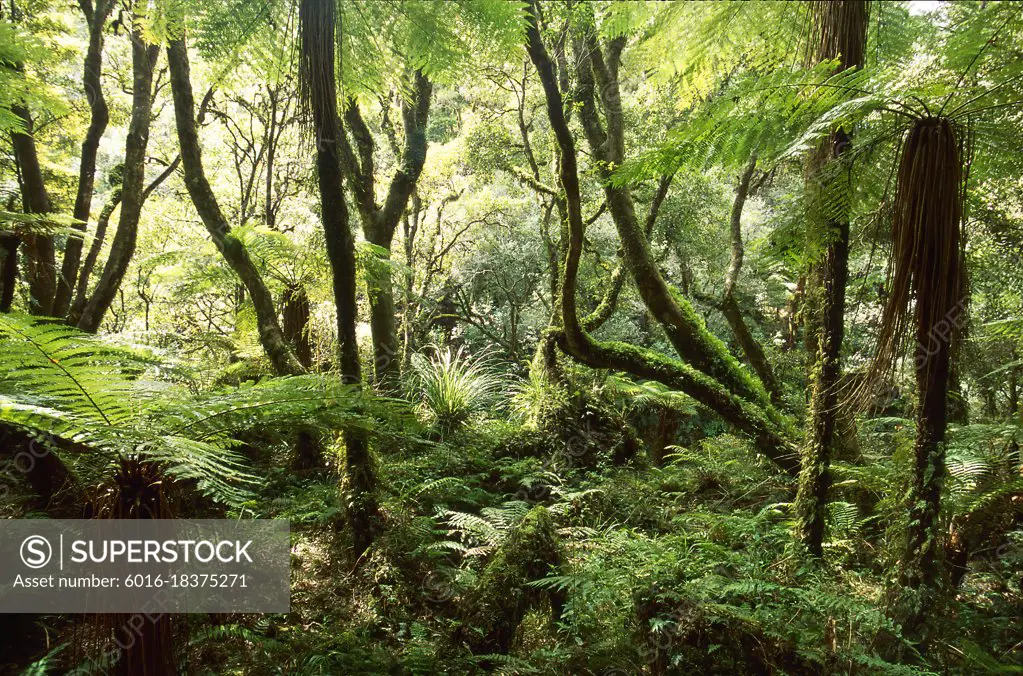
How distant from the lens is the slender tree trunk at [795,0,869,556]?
230cm

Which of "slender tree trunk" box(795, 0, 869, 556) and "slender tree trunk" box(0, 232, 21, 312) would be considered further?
"slender tree trunk" box(0, 232, 21, 312)

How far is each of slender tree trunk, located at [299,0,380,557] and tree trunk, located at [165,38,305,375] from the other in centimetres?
183

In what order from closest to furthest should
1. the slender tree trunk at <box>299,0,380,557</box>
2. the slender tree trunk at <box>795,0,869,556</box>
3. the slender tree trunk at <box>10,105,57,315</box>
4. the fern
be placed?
the fern → the slender tree trunk at <box>795,0,869,556</box> → the slender tree trunk at <box>299,0,380,557</box> → the slender tree trunk at <box>10,105,57,315</box>

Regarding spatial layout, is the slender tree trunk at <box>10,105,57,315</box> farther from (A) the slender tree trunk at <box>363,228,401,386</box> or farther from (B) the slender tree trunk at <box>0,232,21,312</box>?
(A) the slender tree trunk at <box>363,228,401,386</box>

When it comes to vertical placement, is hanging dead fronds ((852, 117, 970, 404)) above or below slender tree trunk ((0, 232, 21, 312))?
below

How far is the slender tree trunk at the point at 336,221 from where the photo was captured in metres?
2.96

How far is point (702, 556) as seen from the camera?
3305 mm

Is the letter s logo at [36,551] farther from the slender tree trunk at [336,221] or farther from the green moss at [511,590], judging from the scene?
the green moss at [511,590]

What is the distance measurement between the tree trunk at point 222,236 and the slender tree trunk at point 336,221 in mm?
1831

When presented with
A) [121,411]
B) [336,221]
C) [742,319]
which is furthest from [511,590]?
[742,319]

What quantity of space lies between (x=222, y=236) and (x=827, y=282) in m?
5.19

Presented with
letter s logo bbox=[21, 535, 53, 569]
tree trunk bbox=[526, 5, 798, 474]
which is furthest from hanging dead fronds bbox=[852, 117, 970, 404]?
letter s logo bbox=[21, 535, 53, 569]

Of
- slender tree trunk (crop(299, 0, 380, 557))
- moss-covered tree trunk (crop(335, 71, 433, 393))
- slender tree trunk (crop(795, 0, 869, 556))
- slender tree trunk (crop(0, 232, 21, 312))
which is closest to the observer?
slender tree trunk (crop(795, 0, 869, 556))

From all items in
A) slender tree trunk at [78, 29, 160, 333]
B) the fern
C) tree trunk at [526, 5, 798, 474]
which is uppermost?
slender tree trunk at [78, 29, 160, 333]
